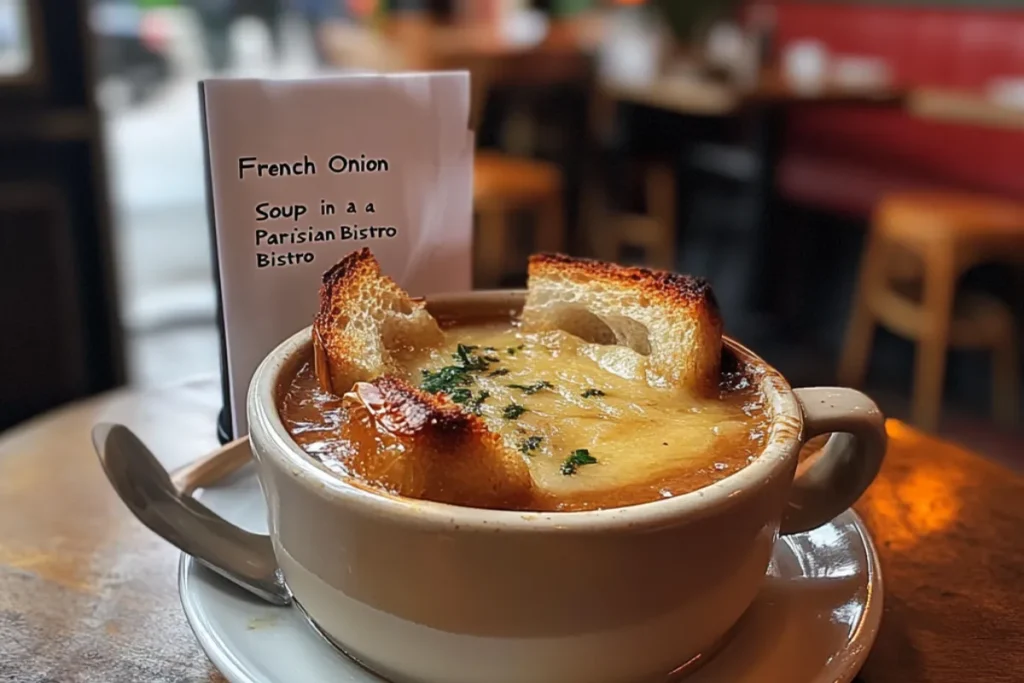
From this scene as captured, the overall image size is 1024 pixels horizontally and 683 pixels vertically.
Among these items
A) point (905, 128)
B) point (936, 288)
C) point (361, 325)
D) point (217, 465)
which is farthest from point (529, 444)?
point (905, 128)

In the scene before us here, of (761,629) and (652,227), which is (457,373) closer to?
(761,629)

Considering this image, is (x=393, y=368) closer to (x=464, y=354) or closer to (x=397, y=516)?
(x=464, y=354)

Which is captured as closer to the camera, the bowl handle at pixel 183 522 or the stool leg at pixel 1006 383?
the bowl handle at pixel 183 522

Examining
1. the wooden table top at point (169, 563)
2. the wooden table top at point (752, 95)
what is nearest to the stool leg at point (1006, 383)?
the wooden table top at point (752, 95)

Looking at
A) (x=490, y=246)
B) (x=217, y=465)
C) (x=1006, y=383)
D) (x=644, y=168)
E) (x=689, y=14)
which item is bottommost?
(x=1006, y=383)

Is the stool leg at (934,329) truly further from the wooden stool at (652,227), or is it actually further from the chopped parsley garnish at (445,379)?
the chopped parsley garnish at (445,379)
